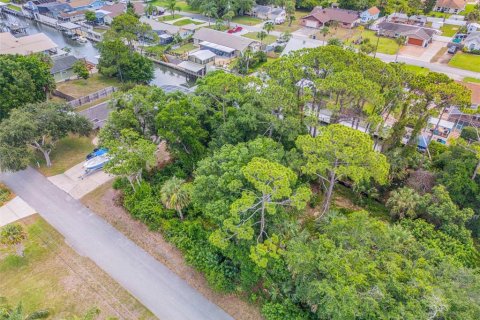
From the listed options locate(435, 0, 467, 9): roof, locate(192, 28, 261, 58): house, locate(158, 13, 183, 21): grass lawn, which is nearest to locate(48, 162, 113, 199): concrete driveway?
locate(192, 28, 261, 58): house

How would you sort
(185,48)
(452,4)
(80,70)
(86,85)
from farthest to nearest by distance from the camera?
(452,4) → (185,48) → (86,85) → (80,70)

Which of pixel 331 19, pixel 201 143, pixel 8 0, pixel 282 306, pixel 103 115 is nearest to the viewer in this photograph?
pixel 282 306

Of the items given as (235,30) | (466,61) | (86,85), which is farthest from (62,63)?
(466,61)

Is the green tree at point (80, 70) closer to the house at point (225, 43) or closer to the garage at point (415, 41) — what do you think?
the house at point (225, 43)

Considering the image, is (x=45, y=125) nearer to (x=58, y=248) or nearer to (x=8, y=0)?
(x=58, y=248)

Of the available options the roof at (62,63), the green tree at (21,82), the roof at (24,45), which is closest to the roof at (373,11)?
the roof at (62,63)

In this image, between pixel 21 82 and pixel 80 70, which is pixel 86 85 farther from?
pixel 21 82

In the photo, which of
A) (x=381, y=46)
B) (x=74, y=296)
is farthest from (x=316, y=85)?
(x=381, y=46)

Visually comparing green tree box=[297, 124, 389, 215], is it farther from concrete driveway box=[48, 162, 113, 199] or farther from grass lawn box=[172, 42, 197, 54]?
grass lawn box=[172, 42, 197, 54]
